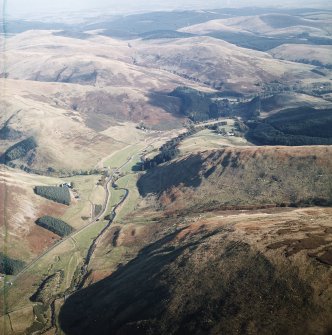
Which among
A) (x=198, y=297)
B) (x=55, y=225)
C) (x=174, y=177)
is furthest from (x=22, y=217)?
(x=198, y=297)

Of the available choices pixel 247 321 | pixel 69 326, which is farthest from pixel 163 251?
pixel 247 321

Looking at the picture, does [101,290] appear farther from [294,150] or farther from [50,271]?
[294,150]

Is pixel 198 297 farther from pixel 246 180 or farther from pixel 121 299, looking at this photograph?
pixel 246 180

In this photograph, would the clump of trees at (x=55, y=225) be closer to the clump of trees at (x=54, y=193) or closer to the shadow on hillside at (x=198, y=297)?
the clump of trees at (x=54, y=193)

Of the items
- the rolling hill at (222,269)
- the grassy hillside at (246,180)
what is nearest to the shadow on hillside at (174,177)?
the grassy hillside at (246,180)

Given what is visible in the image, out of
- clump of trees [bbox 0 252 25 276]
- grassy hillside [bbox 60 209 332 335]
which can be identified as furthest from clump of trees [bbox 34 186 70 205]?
grassy hillside [bbox 60 209 332 335]

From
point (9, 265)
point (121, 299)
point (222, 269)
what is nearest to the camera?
point (222, 269)

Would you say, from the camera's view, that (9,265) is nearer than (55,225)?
Yes
